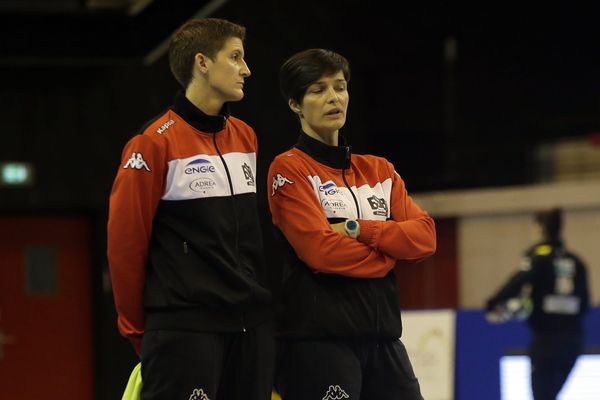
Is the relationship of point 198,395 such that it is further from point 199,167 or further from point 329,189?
point 329,189

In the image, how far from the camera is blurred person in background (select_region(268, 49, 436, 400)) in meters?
2.93

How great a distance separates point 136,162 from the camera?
282 cm

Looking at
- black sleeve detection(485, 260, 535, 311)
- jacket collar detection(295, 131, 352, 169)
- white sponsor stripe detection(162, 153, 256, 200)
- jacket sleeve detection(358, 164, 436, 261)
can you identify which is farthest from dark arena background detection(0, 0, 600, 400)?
white sponsor stripe detection(162, 153, 256, 200)

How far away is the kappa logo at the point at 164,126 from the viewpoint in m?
2.89

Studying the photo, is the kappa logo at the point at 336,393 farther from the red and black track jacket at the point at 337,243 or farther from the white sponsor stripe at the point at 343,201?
the white sponsor stripe at the point at 343,201

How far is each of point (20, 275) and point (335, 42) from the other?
3678 millimetres

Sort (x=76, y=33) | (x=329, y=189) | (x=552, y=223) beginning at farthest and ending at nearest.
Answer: (x=76, y=33) < (x=552, y=223) < (x=329, y=189)

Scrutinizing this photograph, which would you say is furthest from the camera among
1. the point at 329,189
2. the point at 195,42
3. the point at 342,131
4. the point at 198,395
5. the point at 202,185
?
the point at 342,131

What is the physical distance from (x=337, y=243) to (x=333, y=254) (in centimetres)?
3

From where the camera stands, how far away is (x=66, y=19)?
8.32m

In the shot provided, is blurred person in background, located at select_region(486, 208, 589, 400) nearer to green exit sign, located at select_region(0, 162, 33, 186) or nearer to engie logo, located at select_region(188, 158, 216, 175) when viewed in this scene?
engie logo, located at select_region(188, 158, 216, 175)

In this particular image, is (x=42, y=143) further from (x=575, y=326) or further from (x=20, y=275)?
(x=575, y=326)

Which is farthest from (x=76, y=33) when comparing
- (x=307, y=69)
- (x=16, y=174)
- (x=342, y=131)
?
(x=307, y=69)

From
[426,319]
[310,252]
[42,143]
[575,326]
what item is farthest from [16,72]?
[310,252]
